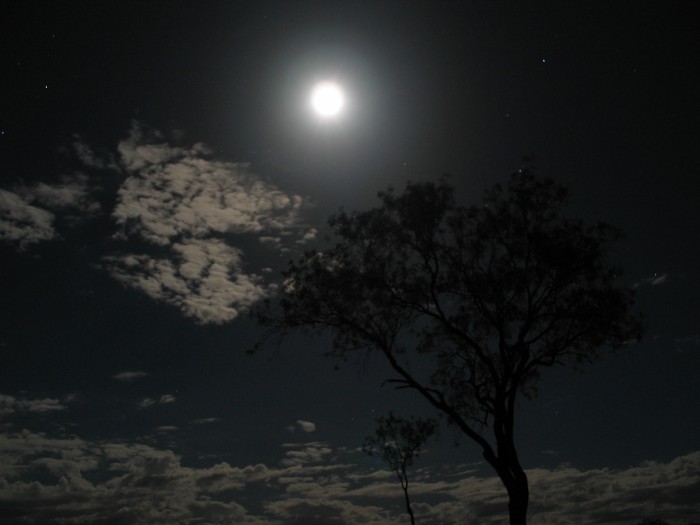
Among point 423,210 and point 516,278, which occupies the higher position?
point 423,210

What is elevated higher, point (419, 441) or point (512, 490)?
point (419, 441)

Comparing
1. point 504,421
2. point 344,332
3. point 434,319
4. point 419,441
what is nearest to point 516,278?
point 434,319

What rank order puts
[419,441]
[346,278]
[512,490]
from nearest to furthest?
[512,490], [346,278], [419,441]

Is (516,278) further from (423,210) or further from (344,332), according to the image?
(344,332)

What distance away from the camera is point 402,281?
34.8 meters

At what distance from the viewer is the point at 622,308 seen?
3231cm

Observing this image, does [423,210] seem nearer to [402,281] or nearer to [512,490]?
[402,281]

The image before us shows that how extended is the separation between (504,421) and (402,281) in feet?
32.7

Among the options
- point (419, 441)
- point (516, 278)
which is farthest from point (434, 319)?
point (419, 441)

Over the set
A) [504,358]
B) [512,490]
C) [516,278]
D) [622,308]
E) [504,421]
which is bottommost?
[512,490]

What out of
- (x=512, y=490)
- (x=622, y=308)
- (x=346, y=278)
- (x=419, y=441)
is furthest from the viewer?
(x=419, y=441)

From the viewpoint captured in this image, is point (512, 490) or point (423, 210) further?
point (423, 210)

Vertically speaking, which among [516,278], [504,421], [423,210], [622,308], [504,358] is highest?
[423,210]

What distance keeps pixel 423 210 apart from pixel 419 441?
46.4 metres
